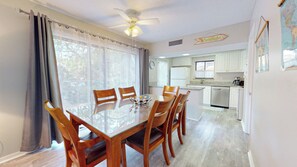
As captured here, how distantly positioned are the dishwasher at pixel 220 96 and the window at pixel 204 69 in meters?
0.80

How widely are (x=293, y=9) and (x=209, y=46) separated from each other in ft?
8.15

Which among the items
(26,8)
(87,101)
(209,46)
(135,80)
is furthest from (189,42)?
(26,8)

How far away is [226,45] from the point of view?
2.70 meters

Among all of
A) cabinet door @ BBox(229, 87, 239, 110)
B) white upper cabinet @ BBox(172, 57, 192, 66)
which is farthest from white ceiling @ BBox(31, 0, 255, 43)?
white upper cabinet @ BBox(172, 57, 192, 66)

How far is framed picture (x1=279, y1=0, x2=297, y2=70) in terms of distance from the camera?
0.57 m

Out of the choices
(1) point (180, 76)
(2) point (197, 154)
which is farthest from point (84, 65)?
(1) point (180, 76)

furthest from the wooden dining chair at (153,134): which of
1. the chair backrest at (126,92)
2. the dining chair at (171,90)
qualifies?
the dining chair at (171,90)

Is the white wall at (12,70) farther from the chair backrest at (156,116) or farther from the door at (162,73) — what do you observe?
the door at (162,73)

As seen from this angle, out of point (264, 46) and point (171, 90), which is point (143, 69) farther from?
point (264, 46)

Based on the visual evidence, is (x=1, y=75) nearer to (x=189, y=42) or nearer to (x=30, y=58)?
(x=30, y=58)

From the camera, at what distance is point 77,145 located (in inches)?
37.2

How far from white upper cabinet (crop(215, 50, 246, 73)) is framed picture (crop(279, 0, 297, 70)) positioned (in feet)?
13.6

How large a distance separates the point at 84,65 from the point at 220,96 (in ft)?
14.8

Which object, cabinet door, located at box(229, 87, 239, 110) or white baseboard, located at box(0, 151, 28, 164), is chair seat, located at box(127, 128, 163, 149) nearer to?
white baseboard, located at box(0, 151, 28, 164)
